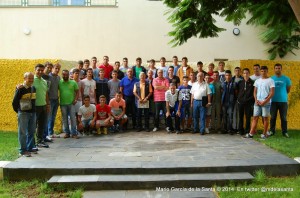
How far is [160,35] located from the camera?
14938 millimetres

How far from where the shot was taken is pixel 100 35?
48.9ft

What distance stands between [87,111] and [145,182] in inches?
173

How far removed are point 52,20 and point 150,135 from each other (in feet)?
25.2

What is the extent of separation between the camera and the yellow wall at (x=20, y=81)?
1086 cm

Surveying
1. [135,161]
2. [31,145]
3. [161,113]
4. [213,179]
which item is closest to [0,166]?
[31,145]

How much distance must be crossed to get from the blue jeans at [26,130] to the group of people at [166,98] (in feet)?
3.87

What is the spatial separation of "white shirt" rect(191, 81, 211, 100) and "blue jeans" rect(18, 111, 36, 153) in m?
4.57

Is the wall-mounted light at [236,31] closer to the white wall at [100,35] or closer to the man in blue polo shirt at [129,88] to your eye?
the white wall at [100,35]

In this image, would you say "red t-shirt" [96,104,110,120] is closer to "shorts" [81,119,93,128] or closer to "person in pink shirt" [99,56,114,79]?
"shorts" [81,119,93,128]

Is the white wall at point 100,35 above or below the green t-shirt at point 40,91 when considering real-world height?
above

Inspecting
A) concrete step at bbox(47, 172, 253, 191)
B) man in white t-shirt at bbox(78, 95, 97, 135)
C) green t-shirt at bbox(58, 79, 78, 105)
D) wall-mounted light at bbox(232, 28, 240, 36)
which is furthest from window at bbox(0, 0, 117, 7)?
concrete step at bbox(47, 172, 253, 191)

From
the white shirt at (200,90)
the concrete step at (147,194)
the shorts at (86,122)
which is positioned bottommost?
the concrete step at (147,194)

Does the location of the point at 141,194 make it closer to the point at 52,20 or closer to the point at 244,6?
the point at 244,6

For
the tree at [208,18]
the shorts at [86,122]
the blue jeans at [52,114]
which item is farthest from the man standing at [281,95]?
the blue jeans at [52,114]
